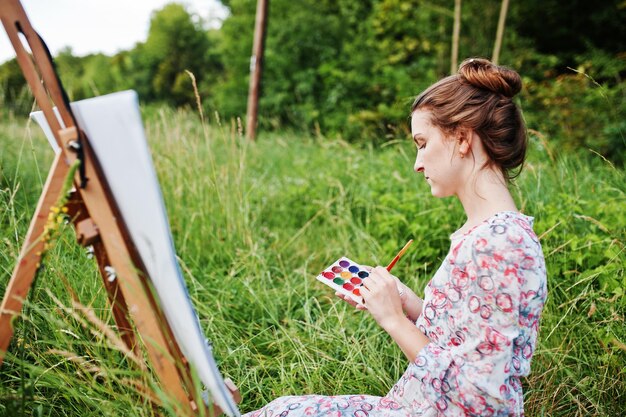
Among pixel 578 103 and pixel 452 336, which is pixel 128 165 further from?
pixel 578 103

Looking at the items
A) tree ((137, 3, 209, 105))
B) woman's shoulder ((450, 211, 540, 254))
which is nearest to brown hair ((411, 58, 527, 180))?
woman's shoulder ((450, 211, 540, 254))

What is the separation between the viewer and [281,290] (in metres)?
2.53

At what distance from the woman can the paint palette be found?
0.08 m

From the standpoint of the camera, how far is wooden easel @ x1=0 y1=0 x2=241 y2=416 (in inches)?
36.0

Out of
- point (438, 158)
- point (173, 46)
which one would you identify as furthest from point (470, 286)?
point (173, 46)

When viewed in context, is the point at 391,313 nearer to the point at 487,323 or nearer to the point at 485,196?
the point at 487,323

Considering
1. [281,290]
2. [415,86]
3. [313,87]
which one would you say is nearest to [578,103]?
[415,86]

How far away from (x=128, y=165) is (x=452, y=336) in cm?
89

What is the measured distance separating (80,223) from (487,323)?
0.95 m

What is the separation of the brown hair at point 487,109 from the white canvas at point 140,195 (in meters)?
0.81

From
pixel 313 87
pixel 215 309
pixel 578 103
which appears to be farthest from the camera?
pixel 313 87

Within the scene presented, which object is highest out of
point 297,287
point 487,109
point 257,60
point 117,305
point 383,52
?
point 487,109

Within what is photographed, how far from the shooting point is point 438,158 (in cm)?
131

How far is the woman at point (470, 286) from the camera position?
109cm
